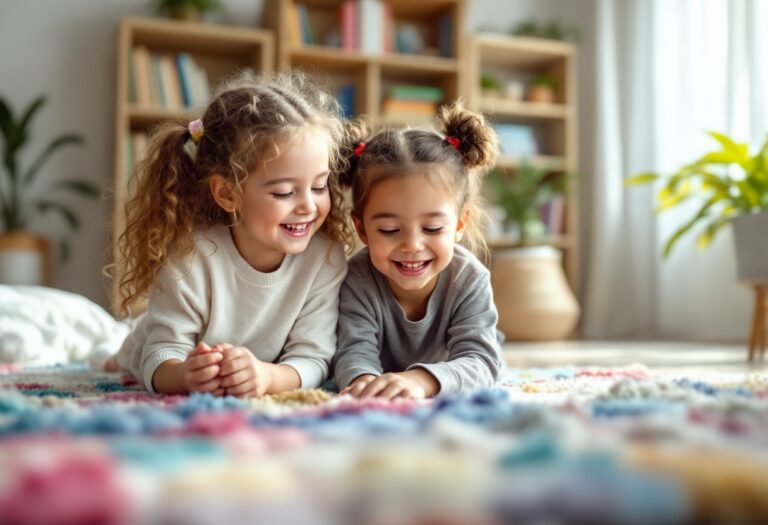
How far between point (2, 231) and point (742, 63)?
3.11 metres

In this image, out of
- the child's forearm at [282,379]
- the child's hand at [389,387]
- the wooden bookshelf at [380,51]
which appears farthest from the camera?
the wooden bookshelf at [380,51]

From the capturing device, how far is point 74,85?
3441 mm

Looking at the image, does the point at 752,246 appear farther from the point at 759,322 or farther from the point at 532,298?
the point at 532,298

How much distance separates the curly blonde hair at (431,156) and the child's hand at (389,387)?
0.34 meters

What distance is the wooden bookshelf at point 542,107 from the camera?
3.71 m

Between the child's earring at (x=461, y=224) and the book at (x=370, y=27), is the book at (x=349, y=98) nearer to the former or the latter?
the book at (x=370, y=27)

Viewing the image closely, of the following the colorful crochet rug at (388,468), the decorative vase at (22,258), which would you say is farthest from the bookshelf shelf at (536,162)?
the colorful crochet rug at (388,468)

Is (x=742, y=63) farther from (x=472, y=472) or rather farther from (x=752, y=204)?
(x=472, y=472)

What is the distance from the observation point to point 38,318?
6.32 ft

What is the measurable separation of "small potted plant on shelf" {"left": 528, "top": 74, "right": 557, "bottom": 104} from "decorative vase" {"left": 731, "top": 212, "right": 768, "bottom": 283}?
1.74 metres

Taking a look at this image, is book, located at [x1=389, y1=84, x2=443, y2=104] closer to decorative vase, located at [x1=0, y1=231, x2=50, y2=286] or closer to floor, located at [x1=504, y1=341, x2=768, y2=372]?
floor, located at [x1=504, y1=341, x2=768, y2=372]

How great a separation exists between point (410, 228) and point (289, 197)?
195 mm

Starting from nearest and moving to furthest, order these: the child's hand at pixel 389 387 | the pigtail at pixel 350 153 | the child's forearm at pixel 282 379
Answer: the child's hand at pixel 389 387 < the child's forearm at pixel 282 379 < the pigtail at pixel 350 153

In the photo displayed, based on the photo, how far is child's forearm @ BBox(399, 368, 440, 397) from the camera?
1.08 m
